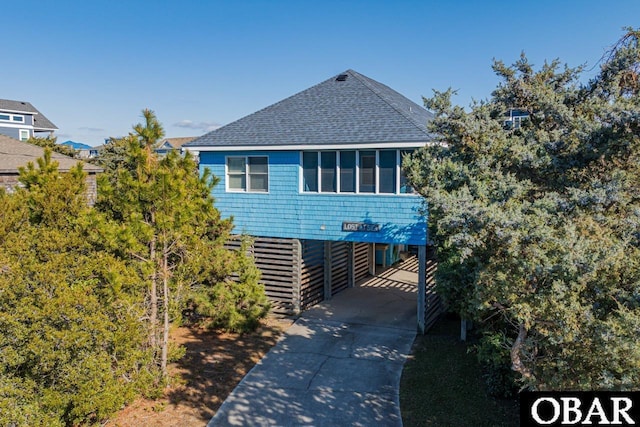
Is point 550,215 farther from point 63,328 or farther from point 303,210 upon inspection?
point 303,210

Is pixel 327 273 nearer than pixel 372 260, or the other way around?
pixel 327 273

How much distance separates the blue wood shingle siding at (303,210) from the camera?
13003mm

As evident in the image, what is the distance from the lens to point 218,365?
10.9 meters

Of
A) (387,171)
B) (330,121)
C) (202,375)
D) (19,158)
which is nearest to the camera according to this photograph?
(202,375)

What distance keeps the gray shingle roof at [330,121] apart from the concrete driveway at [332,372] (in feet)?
18.6

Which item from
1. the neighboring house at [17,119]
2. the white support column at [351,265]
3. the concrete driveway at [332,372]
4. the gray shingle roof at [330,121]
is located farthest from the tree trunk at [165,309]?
the neighboring house at [17,119]

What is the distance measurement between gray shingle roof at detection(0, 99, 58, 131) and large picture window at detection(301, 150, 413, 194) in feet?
169

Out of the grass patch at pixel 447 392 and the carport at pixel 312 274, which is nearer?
the grass patch at pixel 447 392

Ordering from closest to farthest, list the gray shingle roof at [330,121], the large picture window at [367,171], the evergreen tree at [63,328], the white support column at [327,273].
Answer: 1. the evergreen tree at [63,328]
2. the gray shingle roof at [330,121]
3. the large picture window at [367,171]
4. the white support column at [327,273]

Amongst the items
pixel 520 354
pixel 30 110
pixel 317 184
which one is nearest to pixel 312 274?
pixel 317 184

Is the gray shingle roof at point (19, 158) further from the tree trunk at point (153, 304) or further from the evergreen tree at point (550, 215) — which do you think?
the evergreen tree at point (550, 215)

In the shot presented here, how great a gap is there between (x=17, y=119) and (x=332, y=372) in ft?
189

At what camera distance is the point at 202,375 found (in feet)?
34.0

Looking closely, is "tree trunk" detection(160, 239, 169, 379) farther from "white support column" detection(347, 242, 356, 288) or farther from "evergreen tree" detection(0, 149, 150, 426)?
"white support column" detection(347, 242, 356, 288)
